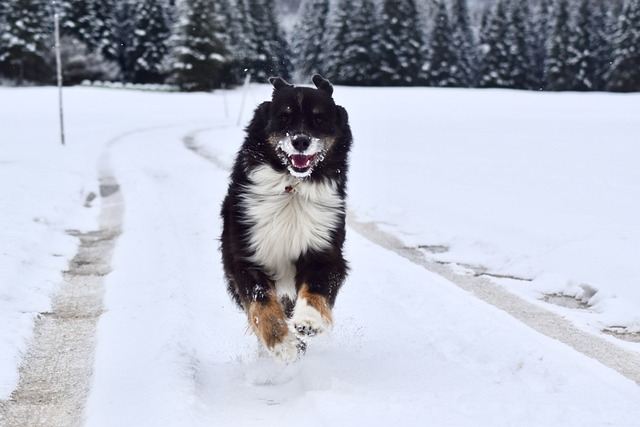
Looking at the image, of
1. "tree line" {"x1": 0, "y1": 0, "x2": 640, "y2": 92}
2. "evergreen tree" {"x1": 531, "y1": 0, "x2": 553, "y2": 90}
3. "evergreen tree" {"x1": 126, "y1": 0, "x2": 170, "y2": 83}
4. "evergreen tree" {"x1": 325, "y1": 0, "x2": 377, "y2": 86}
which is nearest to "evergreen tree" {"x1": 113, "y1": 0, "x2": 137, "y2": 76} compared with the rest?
"tree line" {"x1": 0, "y1": 0, "x2": 640, "y2": 92}

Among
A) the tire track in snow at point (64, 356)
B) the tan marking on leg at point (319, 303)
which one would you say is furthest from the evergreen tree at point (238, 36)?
the tan marking on leg at point (319, 303)

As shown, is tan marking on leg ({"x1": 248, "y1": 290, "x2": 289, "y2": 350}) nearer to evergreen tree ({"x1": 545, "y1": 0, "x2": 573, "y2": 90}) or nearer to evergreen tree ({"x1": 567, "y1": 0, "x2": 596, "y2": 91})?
evergreen tree ({"x1": 545, "y1": 0, "x2": 573, "y2": 90})

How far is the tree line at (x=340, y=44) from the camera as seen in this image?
53281 mm

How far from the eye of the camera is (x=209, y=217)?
10383mm

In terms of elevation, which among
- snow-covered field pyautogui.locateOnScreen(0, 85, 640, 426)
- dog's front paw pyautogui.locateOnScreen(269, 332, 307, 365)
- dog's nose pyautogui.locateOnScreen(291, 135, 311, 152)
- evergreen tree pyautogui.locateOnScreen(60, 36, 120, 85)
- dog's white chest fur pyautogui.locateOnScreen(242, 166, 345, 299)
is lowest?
evergreen tree pyautogui.locateOnScreen(60, 36, 120, 85)

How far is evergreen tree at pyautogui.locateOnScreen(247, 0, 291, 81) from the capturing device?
196 ft

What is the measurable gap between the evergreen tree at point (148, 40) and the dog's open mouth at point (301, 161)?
54746 mm

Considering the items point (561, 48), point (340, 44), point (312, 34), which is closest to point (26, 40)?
point (312, 34)

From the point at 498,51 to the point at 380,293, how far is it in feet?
185

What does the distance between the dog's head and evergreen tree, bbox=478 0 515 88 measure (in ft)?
188

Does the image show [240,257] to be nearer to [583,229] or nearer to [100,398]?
[100,398]

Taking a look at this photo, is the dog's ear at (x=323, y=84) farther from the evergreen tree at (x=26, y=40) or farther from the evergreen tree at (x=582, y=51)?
the evergreen tree at (x=582, y=51)

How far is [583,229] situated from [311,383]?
250 inches

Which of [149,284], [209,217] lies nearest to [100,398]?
[149,284]
